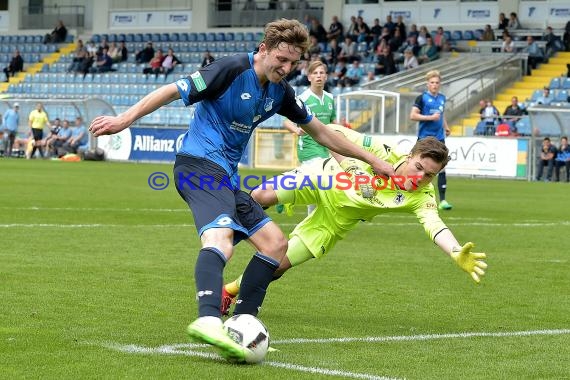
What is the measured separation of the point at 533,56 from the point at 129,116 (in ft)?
109

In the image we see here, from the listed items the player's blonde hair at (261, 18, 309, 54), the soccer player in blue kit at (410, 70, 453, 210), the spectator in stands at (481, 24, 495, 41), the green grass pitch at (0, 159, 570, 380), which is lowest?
the green grass pitch at (0, 159, 570, 380)

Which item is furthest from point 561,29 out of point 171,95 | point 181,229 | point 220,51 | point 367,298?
point 171,95

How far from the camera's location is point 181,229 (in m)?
15.0

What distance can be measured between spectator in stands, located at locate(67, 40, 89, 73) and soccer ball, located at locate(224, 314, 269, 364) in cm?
4289

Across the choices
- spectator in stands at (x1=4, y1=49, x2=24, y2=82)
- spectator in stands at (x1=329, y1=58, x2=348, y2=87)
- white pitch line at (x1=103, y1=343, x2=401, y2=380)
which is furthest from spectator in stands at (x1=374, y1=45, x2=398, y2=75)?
white pitch line at (x1=103, y1=343, x2=401, y2=380)

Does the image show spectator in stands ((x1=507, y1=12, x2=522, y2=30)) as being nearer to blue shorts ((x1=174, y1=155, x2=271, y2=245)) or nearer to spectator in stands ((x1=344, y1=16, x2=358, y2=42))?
spectator in stands ((x1=344, y1=16, x2=358, y2=42))

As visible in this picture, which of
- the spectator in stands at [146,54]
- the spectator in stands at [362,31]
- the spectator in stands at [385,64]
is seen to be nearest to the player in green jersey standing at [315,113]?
the spectator in stands at [385,64]

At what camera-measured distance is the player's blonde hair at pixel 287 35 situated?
6.53m

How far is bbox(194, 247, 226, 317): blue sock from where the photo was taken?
6118 millimetres

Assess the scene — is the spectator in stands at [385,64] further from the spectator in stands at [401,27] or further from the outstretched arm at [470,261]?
the outstretched arm at [470,261]

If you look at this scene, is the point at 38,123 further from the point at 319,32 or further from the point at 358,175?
the point at 358,175

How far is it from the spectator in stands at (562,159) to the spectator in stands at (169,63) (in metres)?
19.4

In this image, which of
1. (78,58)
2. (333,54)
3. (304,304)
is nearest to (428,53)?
(333,54)

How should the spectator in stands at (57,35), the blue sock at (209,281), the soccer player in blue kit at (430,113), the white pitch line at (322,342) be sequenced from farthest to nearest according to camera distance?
the spectator in stands at (57,35) < the soccer player in blue kit at (430,113) < the blue sock at (209,281) < the white pitch line at (322,342)
